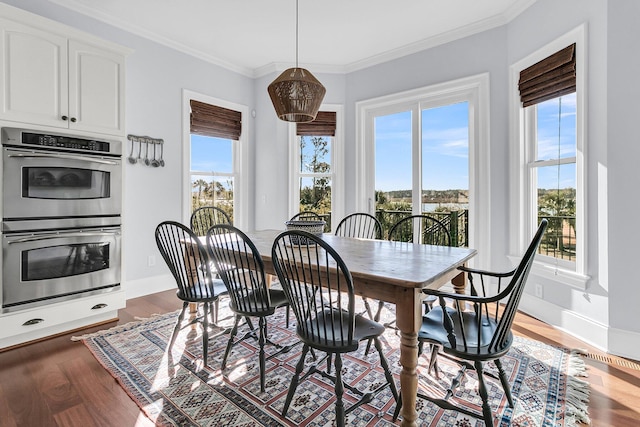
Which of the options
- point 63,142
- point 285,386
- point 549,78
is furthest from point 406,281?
point 63,142

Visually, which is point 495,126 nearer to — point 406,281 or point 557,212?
point 557,212

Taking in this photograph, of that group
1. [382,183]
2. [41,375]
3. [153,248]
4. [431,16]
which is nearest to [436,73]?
[431,16]

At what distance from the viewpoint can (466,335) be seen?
5.32 ft

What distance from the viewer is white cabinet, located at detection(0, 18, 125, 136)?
7.75ft

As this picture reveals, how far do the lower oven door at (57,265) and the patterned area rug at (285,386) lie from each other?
1.42 feet

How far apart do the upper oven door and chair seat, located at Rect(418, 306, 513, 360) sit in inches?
106

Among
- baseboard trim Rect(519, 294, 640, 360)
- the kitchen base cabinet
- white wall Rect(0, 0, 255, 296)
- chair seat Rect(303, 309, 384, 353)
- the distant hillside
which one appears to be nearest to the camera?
chair seat Rect(303, 309, 384, 353)

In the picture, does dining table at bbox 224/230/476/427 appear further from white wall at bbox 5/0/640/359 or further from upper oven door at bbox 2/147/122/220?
upper oven door at bbox 2/147/122/220

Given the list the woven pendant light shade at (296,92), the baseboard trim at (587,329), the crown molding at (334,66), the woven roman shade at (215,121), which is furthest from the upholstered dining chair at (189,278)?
the baseboard trim at (587,329)

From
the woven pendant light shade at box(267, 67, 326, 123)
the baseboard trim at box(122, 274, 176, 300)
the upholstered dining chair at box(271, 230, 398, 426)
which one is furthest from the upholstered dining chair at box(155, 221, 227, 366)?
the baseboard trim at box(122, 274, 176, 300)

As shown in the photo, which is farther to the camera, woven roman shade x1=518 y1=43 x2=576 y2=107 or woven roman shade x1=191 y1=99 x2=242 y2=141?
woven roman shade x1=191 y1=99 x2=242 y2=141

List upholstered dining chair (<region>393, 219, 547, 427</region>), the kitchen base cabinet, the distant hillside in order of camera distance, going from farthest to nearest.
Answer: the distant hillside < the kitchen base cabinet < upholstered dining chair (<region>393, 219, 547, 427</region>)

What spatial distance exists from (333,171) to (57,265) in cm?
311

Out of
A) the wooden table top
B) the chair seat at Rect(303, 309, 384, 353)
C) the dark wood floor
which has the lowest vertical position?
the dark wood floor
